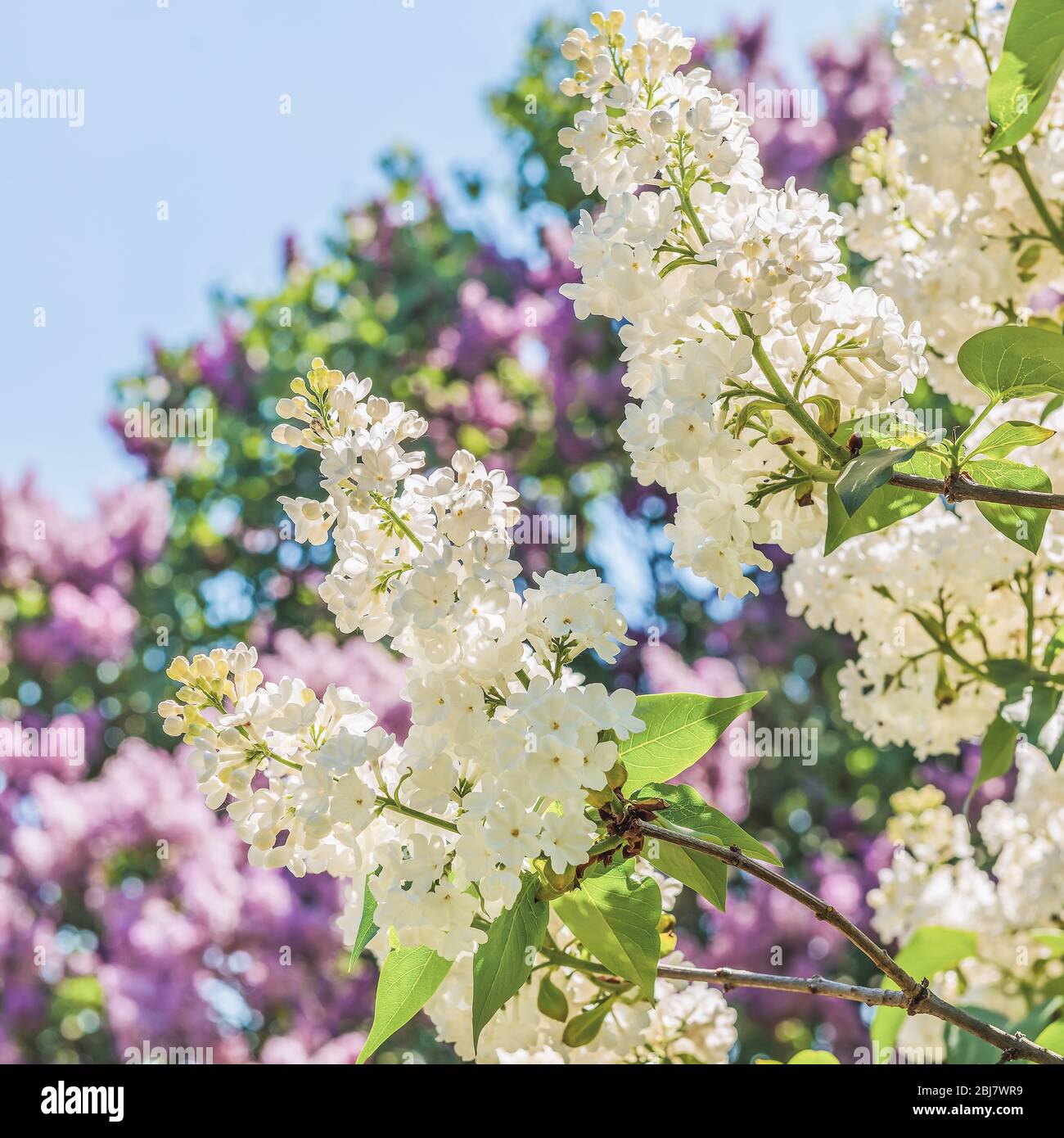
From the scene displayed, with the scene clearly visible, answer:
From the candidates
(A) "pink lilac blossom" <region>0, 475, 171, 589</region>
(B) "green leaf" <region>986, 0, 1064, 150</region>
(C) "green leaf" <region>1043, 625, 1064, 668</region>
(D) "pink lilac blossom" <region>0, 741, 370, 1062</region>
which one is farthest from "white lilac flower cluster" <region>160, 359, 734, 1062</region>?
(A) "pink lilac blossom" <region>0, 475, 171, 589</region>

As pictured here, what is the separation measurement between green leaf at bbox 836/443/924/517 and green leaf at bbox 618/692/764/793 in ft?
0.64

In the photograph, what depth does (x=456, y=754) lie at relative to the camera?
84cm

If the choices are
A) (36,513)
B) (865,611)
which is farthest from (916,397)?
(36,513)

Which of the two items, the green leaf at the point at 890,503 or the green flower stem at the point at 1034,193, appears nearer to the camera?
the green leaf at the point at 890,503

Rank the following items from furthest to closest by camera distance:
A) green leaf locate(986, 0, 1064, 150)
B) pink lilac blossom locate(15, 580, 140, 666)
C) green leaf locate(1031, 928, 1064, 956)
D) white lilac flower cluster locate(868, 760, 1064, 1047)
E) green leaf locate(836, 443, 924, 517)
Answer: pink lilac blossom locate(15, 580, 140, 666) < white lilac flower cluster locate(868, 760, 1064, 1047) < green leaf locate(1031, 928, 1064, 956) < green leaf locate(986, 0, 1064, 150) < green leaf locate(836, 443, 924, 517)

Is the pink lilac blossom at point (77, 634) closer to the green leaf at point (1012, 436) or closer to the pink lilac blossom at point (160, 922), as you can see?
the pink lilac blossom at point (160, 922)

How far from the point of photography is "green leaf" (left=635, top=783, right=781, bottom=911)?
34.4 inches

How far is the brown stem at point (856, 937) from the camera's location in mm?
813

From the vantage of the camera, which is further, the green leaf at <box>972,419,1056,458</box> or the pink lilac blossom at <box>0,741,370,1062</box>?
the pink lilac blossom at <box>0,741,370,1062</box>

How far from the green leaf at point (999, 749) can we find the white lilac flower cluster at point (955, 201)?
0.42 meters

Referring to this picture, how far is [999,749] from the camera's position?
1.45 metres

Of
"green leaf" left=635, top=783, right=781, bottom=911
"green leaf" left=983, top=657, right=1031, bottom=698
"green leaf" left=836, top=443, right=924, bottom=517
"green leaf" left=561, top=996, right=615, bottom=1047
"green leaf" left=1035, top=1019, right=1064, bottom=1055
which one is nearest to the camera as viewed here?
"green leaf" left=836, top=443, right=924, bottom=517

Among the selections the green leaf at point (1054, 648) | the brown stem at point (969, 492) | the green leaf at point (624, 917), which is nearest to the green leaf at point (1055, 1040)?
the green leaf at point (1054, 648)

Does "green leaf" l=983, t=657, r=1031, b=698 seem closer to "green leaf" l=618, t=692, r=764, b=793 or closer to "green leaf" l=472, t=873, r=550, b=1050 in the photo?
"green leaf" l=618, t=692, r=764, b=793
